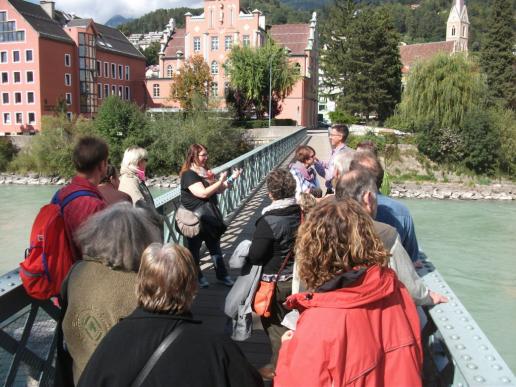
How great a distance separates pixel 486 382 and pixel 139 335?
3.88 ft

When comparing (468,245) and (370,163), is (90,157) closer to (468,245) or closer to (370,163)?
(370,163)

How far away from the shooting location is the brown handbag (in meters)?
3.40

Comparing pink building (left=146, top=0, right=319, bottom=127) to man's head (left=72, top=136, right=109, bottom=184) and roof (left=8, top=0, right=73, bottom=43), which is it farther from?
man's head (left=72, top=136, right=109, bottom=184)

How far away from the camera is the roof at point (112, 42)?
56597mm

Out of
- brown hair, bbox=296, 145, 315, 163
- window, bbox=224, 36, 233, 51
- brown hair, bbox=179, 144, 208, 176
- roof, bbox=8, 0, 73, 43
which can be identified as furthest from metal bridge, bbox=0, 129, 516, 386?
window, bbox=224, 36, 233, 51

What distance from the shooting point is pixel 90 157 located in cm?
302

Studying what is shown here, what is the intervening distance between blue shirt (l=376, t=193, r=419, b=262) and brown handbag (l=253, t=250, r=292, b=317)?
620 mm

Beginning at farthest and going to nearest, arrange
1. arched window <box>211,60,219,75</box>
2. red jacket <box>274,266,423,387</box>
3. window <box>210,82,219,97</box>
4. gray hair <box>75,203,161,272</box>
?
arched window <box>211,60,219,75</box> → window <box>210,82,219,97</box> → gray hair <box>75,203,161,272</box> → red jacket <box>274,266,423,387</box>

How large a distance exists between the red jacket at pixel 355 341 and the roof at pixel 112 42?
56.9 meters

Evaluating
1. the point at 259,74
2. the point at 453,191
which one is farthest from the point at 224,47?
the point at 453,191

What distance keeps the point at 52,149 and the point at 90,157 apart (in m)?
40.0

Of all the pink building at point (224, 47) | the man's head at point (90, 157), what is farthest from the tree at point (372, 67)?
the man's head at point (90, 157)

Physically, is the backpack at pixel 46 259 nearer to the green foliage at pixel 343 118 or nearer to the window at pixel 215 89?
the green foliage at pixel 343 118

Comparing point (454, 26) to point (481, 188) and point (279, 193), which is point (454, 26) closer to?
point (481, 188)
